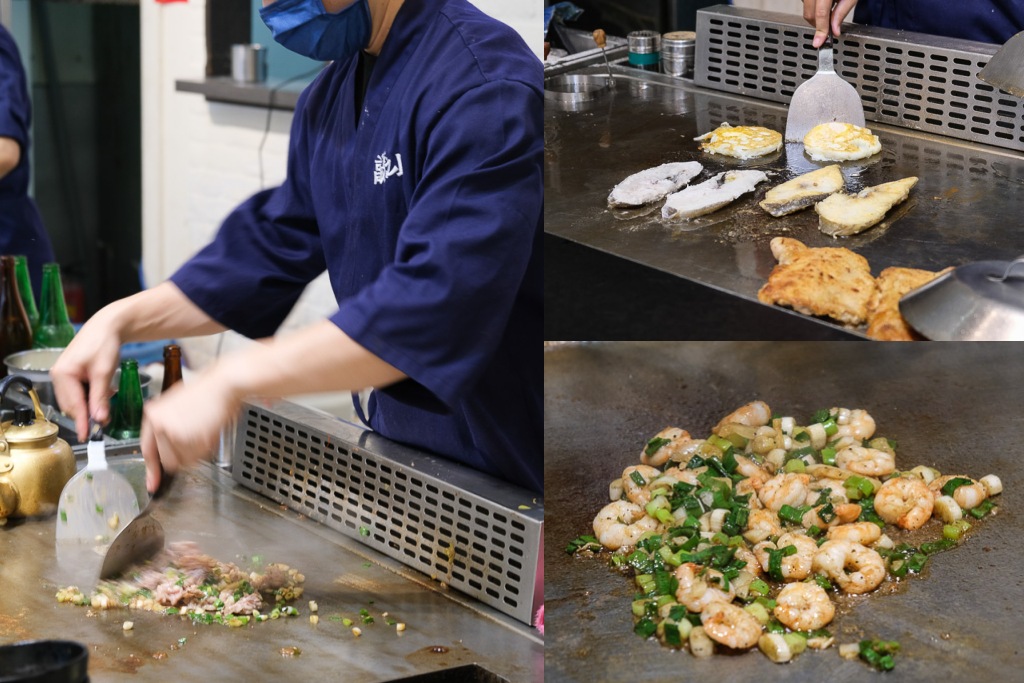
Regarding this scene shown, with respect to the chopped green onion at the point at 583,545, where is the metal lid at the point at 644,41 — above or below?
above

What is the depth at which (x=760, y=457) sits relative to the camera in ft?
7.24

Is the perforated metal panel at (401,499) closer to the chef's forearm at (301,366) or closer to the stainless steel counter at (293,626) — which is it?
the stainless steel counter at (293,626)

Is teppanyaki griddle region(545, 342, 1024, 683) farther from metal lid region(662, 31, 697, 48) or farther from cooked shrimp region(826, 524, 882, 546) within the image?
metal lid region(662, 31, 697, 48)

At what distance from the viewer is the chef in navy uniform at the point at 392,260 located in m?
1.42

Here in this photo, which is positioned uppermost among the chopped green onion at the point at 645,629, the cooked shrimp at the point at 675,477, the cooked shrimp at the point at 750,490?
the cooked shrimp at the point at 675,477

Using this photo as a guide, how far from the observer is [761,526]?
6.23 feet

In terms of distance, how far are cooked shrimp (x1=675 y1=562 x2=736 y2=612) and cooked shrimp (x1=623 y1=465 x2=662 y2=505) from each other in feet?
0.72

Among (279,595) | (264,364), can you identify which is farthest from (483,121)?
(279,595)

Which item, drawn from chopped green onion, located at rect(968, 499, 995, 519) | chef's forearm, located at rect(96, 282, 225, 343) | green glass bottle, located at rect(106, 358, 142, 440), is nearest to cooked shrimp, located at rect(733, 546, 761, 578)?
chopped green onion, located at rect(968, 499, 995, 519)

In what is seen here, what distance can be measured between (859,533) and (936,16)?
191 centimetres

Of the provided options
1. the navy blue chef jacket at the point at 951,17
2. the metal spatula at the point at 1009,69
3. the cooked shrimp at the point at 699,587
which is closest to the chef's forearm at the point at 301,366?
the cooked shrimp at the point at 699,587

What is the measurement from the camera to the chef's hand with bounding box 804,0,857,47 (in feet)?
9.26

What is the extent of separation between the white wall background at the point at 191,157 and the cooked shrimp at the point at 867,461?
232 cm

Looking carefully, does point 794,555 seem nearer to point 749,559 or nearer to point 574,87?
point 749,559
